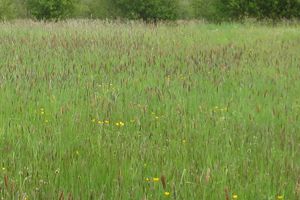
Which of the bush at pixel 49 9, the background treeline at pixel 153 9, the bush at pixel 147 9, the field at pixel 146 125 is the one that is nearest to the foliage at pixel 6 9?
the background treeline at pixel 153 9

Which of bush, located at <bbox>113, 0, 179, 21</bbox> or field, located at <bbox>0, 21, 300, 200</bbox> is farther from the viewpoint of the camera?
bush, located at <bbox>113, 0, 179, 21</bbox>

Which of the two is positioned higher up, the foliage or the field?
the foliage

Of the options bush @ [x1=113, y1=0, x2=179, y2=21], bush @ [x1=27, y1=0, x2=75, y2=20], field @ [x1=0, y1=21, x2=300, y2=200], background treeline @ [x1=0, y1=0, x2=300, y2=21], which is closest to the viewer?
field @ [x1=0, y1=21, x2=300, y2=200]

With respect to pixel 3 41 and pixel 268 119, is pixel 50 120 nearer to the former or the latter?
pixel 268 119

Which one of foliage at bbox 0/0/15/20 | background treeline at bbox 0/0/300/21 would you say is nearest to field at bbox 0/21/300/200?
background treeline at bbox 0/0/300/21

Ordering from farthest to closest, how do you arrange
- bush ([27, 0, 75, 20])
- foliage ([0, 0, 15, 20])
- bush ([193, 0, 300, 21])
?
foliage ([0, 0, 15, 20]), bush ([27, 0, 75, 20]), bush ([193, 0, 300, 21])

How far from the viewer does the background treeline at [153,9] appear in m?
23.0

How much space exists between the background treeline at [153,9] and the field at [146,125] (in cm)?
1513

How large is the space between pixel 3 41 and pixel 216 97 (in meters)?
5.37

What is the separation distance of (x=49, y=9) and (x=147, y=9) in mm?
5443

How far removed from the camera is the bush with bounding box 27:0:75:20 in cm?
2456

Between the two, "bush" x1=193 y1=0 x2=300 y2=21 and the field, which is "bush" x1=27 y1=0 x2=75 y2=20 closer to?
"bush" x1=193 y1=0 x2=300 y2=21

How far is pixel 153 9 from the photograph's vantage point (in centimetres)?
2647

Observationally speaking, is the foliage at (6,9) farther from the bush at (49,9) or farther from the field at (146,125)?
the field at (146,125)
